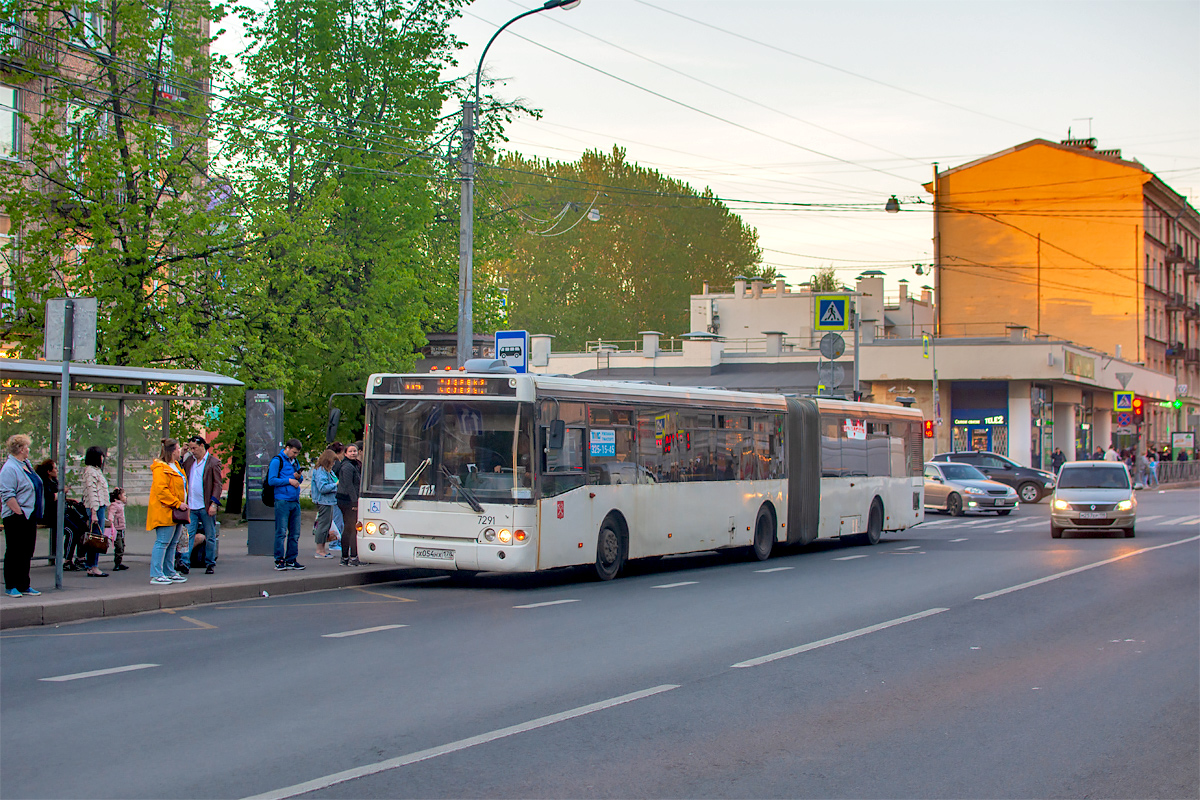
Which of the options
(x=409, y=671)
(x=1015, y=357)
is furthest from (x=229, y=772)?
(x=1015, y=357)

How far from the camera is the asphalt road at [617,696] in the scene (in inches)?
259

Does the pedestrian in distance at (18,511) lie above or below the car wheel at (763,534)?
above

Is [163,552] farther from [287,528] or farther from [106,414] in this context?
[106,414]

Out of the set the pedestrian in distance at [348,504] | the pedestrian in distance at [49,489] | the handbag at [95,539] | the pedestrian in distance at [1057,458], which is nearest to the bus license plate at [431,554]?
the pedestrian in distance at [348,504]

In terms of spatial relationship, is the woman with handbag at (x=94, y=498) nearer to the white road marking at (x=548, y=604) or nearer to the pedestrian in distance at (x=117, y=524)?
the pedestrian in distance at (x=117, y=524)

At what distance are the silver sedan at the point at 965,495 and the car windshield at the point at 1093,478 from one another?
31.0 feet

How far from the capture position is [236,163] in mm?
27734

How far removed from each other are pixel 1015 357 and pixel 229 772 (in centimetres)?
4866

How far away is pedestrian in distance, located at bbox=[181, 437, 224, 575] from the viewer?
1636 cm

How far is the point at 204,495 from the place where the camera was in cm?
1650

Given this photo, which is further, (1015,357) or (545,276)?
(545,276)

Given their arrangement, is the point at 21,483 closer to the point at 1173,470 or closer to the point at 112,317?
the point at 112,317

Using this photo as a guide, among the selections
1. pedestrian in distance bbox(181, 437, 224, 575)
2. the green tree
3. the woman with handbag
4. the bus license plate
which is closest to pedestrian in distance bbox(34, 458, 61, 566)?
the woman with handbag

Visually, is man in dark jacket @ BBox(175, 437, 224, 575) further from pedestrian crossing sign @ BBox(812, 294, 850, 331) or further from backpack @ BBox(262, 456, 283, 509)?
pedestrian crossing sign @ BBox(812, 294, 850, 331)
